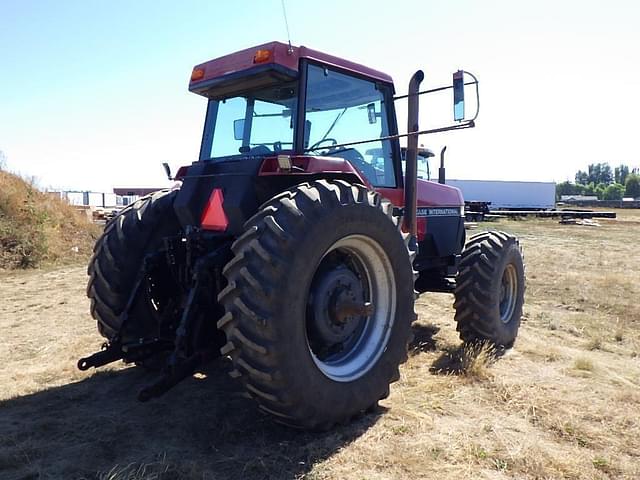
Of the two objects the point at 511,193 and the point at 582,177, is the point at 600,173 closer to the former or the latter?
the point at 582,177

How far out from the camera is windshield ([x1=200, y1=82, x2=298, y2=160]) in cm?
428

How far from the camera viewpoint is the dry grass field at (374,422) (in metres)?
3.06

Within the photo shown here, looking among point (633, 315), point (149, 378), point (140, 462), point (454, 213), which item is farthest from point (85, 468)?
point (633, 315)

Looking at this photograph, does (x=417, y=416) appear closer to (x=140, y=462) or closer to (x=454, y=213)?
(x=140, y=462)

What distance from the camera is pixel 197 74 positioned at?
4504 mm

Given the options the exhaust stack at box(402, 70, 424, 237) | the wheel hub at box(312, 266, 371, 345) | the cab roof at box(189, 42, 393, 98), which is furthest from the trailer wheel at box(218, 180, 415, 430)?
the cab roof at box(189, 42, 393, 98)

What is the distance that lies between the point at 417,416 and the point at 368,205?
4.89ft

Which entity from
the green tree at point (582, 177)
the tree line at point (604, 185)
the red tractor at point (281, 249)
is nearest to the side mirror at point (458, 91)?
the red tractor at point (281, 249)

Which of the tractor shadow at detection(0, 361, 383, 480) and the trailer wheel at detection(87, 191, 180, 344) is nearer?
the tractor shadow at detection(0, 361, 383, 480)

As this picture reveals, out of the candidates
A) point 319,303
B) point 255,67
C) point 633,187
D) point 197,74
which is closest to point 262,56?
point 255,67

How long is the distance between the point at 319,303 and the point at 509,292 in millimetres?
3432

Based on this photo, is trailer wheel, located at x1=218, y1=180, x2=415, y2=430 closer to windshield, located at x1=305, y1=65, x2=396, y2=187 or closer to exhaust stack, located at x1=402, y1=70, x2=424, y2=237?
windshield, located at x1=305, y1=65, x2=396, y2=187

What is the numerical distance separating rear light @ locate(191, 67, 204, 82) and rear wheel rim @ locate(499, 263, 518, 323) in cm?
382

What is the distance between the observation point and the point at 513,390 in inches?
169
